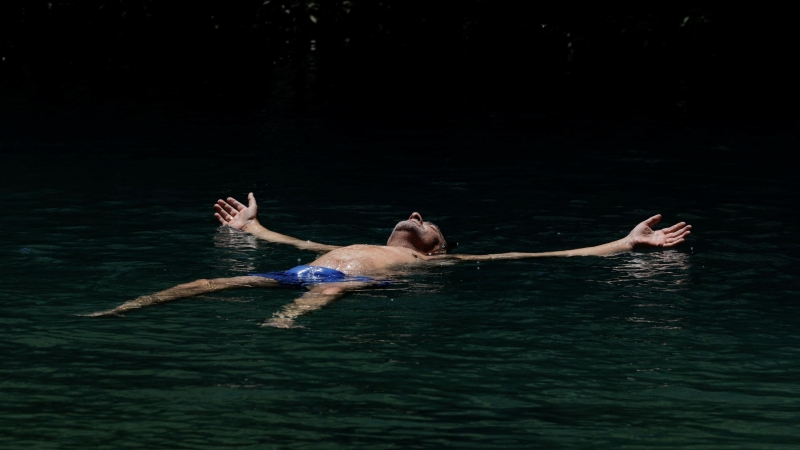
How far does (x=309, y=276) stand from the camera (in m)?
11.2

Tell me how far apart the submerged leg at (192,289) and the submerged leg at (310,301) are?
513 millimetres

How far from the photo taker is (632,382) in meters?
8.76

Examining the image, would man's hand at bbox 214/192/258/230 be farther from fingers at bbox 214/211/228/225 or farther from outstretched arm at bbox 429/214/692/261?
outstretched arm at bbox 429/214/692/261

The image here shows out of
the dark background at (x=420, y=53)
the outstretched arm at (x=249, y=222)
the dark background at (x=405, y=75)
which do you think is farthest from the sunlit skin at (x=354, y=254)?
the dark background at (x=420, y=53)

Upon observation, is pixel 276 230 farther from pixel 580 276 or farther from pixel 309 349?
pixel 309 349

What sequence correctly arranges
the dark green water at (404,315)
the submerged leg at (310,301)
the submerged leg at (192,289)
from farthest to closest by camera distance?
the submerged leg at (192,289)
the submerged leg at (310,301)
the dark green water at (404,315)

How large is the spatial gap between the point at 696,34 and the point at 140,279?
27082mm

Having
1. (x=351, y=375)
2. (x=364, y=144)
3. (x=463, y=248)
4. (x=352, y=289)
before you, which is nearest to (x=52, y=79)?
(x=364, y=144)

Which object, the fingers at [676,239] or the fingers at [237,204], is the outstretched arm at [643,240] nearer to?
the fingers at [676,239]

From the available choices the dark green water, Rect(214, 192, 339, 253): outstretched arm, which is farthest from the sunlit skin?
the dark green water

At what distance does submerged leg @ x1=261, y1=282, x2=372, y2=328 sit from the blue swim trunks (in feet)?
0.36

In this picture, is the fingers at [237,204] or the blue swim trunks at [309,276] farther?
the fingers at [237,204]

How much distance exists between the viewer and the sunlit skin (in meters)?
10.4

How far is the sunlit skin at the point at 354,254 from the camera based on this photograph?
10438mm
